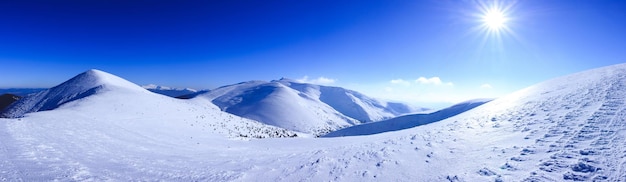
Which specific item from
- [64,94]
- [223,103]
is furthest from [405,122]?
[223,103]

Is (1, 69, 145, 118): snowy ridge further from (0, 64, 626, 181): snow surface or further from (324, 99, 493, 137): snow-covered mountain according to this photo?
(324, 99, 493, 137): snow-covered mountain

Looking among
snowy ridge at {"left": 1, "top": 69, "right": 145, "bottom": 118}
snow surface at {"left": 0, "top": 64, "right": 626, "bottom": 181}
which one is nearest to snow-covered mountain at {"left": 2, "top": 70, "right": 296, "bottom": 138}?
snowy ridge at {"left": 1, "top": 69, "right": 145, "bottom": 118}

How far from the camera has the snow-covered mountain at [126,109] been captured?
2297 cm

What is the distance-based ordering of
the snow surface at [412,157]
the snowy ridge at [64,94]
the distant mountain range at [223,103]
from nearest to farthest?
the snow surface at [412,157] < the snowy ridge at [64,94] < the distant mountain range at [223,103]

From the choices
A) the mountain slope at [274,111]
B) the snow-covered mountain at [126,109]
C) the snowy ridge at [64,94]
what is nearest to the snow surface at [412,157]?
the snow-covered mountain at [126,109]

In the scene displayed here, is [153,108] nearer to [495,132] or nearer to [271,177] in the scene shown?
[271,177]

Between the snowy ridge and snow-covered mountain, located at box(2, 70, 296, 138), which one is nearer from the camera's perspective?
snow-covered mountain, located at box(2, 70, 296, 138)

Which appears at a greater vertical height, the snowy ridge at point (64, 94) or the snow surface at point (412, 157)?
the snowy ridge at point (64, 94)

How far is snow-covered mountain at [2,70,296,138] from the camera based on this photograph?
22969 millimetres

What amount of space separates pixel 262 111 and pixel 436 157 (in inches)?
3014

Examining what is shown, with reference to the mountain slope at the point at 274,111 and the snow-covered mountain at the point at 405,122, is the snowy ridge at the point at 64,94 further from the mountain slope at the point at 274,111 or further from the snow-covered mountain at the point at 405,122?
→ the mountain slope at the point at 274,111

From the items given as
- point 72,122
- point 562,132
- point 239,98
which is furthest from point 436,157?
point 239,98

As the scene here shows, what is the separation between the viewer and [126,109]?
1032 inches

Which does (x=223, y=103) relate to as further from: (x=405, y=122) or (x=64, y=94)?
(x=405, y=122)
